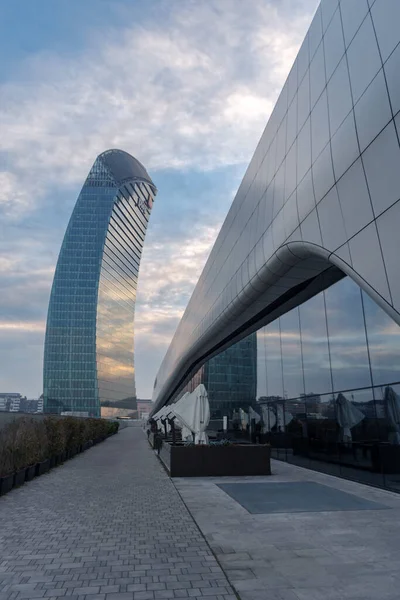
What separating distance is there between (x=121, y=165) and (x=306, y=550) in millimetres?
157040

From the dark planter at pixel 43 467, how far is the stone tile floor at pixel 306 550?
24.6 feet

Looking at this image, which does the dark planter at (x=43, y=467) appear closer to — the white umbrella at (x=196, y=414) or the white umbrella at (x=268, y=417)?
the white umbrella at (x=196, y=414)

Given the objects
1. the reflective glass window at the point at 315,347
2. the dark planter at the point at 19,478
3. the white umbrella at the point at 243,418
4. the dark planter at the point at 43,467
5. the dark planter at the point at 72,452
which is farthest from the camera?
the white umbrella at the point at 243,418

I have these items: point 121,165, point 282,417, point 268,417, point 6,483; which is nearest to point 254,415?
point 268,417

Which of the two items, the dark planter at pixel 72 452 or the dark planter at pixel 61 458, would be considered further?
the dark planter at pixel 72 452

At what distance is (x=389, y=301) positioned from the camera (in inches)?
323

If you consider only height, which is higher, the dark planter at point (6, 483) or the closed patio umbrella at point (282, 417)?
the closed patio umbrella at point (282, 417)

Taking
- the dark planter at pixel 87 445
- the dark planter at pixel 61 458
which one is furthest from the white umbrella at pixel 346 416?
the dark planter at pixel 87 445

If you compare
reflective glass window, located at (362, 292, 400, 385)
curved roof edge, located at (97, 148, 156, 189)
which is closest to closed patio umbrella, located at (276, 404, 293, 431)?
reflective glass window, located at (362, 292, 400, 385)

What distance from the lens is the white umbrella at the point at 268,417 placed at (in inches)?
877

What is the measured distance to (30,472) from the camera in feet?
49.0

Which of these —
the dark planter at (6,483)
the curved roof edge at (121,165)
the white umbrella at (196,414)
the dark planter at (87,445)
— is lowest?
the dark planter at (87,445)

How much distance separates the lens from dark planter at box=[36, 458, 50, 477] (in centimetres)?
1583

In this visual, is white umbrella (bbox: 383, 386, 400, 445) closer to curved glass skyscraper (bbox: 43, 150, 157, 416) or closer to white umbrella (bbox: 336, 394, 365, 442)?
white umbrella (bbox: 336, 394, 365, 442)
